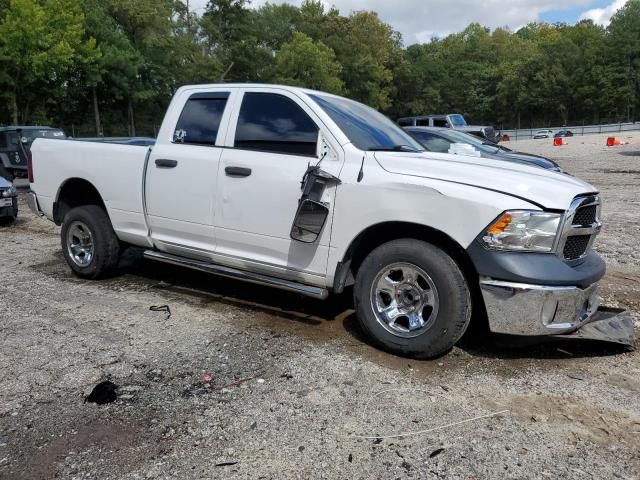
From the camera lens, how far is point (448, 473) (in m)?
2.75

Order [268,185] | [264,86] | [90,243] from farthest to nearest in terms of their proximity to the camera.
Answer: [90,243], [264,86], [268,185]

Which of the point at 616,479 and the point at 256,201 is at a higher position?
Result: the point at 256,201

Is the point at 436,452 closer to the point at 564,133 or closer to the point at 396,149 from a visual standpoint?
the point at 396,149

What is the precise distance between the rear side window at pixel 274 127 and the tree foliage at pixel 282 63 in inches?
1219

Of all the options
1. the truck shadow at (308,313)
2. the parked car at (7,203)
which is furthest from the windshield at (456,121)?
the truck shadow at (308,313)

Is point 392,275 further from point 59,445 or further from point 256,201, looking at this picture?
point 59,445

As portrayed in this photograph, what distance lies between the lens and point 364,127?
4762mm

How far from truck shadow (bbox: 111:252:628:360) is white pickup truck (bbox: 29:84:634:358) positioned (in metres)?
0.23

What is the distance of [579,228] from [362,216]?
1479 mm

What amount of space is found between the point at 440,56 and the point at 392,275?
11067 centimetres

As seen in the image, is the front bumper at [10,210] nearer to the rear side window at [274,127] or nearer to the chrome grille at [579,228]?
the rear side window at [274,127]

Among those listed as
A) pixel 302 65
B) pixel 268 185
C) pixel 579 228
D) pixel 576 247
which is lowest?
pixel 576 247

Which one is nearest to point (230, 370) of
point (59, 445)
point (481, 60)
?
point (59, 445)

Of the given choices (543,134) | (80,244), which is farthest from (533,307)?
(543,134)
